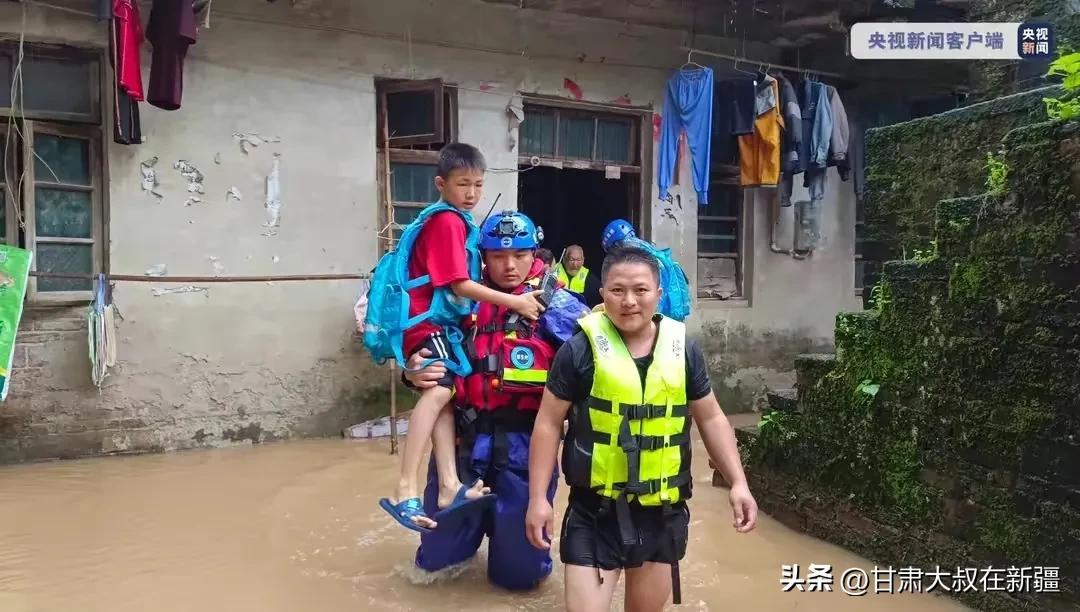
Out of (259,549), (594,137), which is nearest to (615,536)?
(259,549)

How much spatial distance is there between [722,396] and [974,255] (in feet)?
16.5

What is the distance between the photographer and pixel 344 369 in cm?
676

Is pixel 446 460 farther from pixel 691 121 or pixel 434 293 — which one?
pixel 691 121

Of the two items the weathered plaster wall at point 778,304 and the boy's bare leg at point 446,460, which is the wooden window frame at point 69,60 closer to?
the boy's bare leg at point 446,460

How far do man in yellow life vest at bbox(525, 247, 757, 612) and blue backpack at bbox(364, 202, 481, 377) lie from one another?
3.16ft

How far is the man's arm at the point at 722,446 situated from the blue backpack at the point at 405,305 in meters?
1.14

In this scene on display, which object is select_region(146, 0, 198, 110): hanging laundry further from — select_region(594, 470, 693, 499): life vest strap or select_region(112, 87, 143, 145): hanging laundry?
select_region(594, 470, 693, 499): life vest strap

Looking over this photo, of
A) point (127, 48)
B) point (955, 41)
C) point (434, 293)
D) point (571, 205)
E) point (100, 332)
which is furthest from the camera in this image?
point (571, 205)

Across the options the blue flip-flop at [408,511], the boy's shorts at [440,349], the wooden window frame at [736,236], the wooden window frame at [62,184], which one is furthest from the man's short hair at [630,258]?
the wooden window frame at [736,236]

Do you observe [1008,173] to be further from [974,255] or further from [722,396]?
[722,396]

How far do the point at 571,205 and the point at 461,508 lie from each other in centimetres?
752

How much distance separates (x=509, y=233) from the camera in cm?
340

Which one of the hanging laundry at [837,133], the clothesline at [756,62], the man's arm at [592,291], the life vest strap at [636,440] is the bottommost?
the life vest strap at [636,440]

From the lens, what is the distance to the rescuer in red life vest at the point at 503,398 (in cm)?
334
